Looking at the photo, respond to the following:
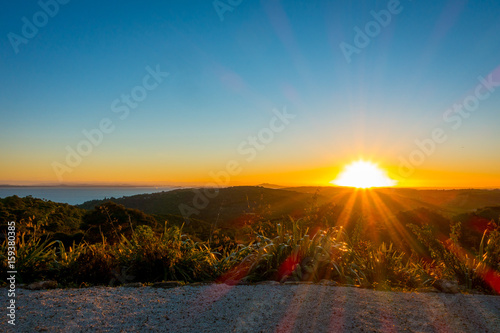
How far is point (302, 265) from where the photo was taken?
5590mm

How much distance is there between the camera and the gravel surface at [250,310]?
10.5ft

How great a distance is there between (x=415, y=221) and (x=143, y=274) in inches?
508

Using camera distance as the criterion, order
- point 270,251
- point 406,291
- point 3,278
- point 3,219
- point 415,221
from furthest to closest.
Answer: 1. point 415,221
2. point 3,219
3. point 270,251
4. point 3,278
5. point 406,291

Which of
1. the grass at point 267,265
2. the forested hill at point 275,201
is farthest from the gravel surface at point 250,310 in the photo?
the forested hill at point 275,201

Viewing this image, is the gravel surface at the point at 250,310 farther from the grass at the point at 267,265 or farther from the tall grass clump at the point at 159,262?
the tall grass clump at the point at 159,262

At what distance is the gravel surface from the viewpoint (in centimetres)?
320

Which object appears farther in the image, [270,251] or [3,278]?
[270,251]

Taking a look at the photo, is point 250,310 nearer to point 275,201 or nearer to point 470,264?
point 470,264

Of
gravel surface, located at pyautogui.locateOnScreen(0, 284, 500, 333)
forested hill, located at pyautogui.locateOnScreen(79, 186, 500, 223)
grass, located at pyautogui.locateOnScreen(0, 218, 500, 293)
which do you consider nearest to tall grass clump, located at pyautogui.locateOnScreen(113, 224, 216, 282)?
grass, located at pyautogui.locateOnScreen(0, 218, 500, 293)

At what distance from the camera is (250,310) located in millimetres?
3607

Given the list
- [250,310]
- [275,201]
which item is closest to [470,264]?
[250,310]

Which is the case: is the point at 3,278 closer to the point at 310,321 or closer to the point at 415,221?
the point at 310,321

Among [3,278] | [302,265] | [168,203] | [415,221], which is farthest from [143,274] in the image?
[168,203]

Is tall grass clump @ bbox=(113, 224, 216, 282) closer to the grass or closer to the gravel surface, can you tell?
the grass
